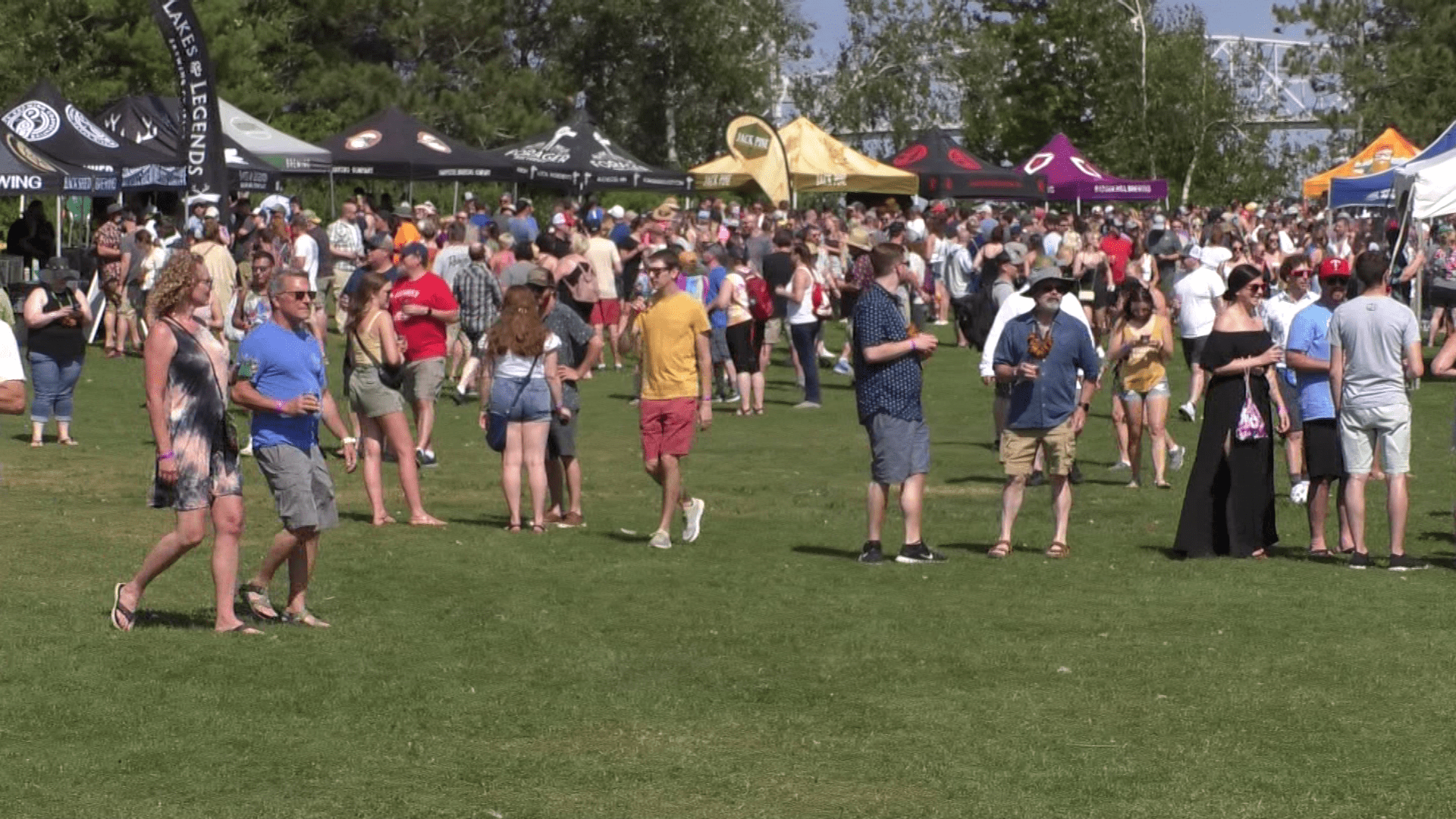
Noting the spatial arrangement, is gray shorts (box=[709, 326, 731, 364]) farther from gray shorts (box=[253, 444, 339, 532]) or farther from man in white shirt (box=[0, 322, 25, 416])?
man in white shirt (box=[0, 322, 25, 416])

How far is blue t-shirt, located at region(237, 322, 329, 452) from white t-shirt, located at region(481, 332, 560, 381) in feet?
12.5

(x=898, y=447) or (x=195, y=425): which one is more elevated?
(x=195, y=425)

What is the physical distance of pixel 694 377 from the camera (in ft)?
45.6

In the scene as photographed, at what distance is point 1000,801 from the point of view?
303 inches

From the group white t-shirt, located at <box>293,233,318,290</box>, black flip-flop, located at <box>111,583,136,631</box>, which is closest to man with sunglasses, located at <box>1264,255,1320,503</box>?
black flip-flop, located at <box>111,583,136,631</box>

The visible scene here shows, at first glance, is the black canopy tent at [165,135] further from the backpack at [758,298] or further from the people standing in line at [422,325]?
the people standing in line at [422,325]

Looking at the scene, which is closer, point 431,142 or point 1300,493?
point 1300,493

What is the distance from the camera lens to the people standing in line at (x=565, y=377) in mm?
14766

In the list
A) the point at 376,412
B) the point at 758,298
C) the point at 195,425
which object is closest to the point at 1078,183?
the point at 758,298

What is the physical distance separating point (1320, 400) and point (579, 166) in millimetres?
27560

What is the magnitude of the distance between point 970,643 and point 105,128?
88.7 feet

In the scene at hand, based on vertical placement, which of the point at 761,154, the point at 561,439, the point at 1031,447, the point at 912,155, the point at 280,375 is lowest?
the point at 561,439

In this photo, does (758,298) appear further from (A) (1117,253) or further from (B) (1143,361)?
(A) (1117,253)

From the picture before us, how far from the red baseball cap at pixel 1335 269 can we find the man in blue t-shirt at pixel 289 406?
19.7ft
